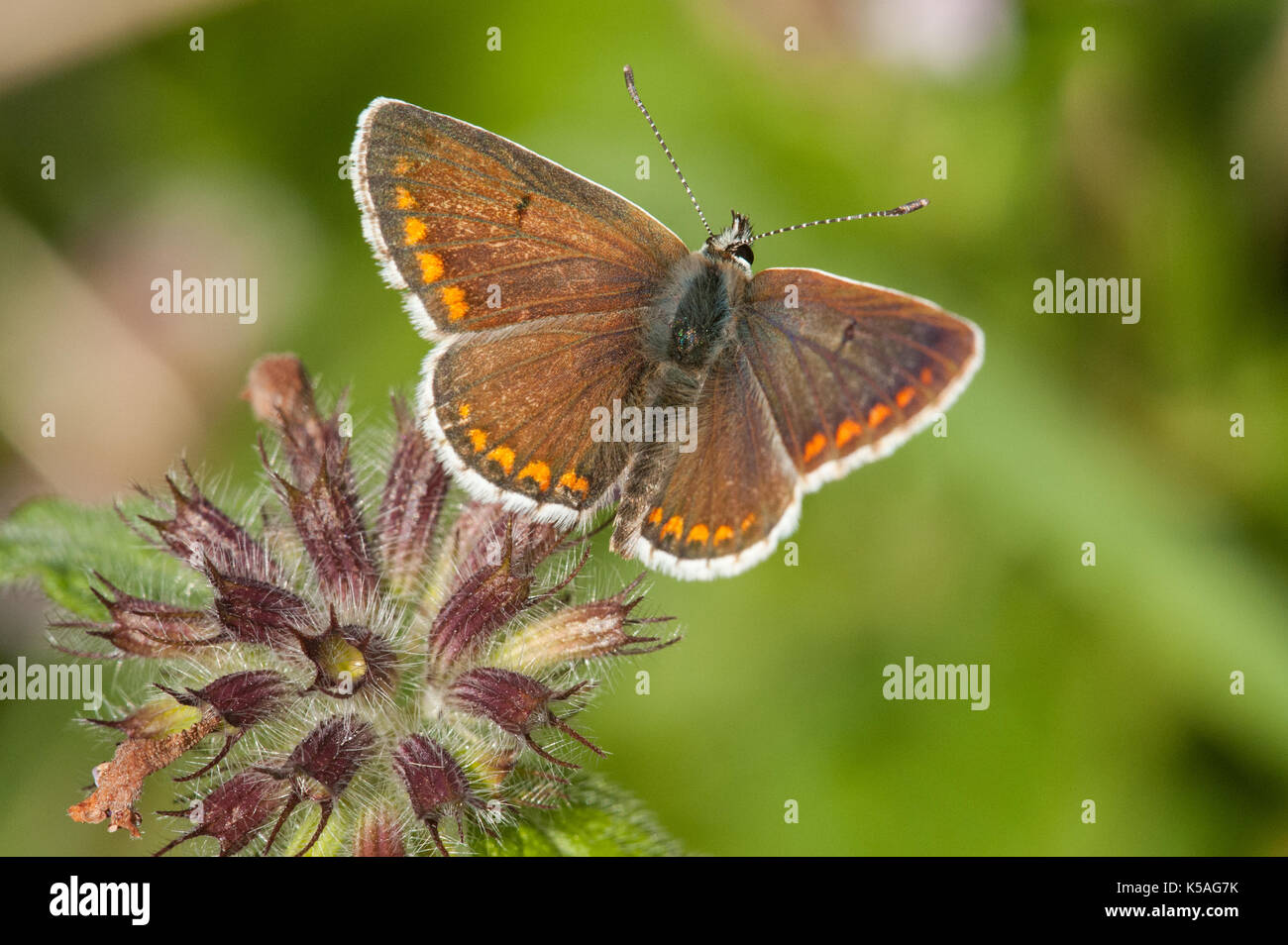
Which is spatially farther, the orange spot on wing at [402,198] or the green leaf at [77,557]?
the green leaf at [77,557]

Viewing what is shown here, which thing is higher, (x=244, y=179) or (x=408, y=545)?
(x=244, y=179)

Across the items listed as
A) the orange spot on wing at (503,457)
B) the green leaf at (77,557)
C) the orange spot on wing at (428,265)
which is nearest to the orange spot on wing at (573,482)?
the orange spot on wing at (503,457)

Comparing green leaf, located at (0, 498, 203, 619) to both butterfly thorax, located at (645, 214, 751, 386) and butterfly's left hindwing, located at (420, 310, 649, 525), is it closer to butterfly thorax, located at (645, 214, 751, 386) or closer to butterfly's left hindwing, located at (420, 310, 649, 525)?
butterfly's left hindwing, located at (420, 310, 649, 525)

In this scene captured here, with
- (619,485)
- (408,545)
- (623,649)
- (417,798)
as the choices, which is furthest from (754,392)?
(417,798)

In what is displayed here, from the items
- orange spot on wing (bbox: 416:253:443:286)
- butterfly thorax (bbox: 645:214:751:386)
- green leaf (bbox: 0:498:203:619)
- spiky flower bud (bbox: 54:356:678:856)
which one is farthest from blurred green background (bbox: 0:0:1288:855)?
orange spot on wing (bbox: 416:253:443:286)

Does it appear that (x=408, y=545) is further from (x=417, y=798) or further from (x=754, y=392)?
(x=754, y=392)

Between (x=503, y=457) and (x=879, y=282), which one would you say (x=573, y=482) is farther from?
(x=879, y=282)

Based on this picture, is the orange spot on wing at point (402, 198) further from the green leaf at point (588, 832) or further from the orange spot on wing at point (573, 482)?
the green leaf at point (588, 832)
